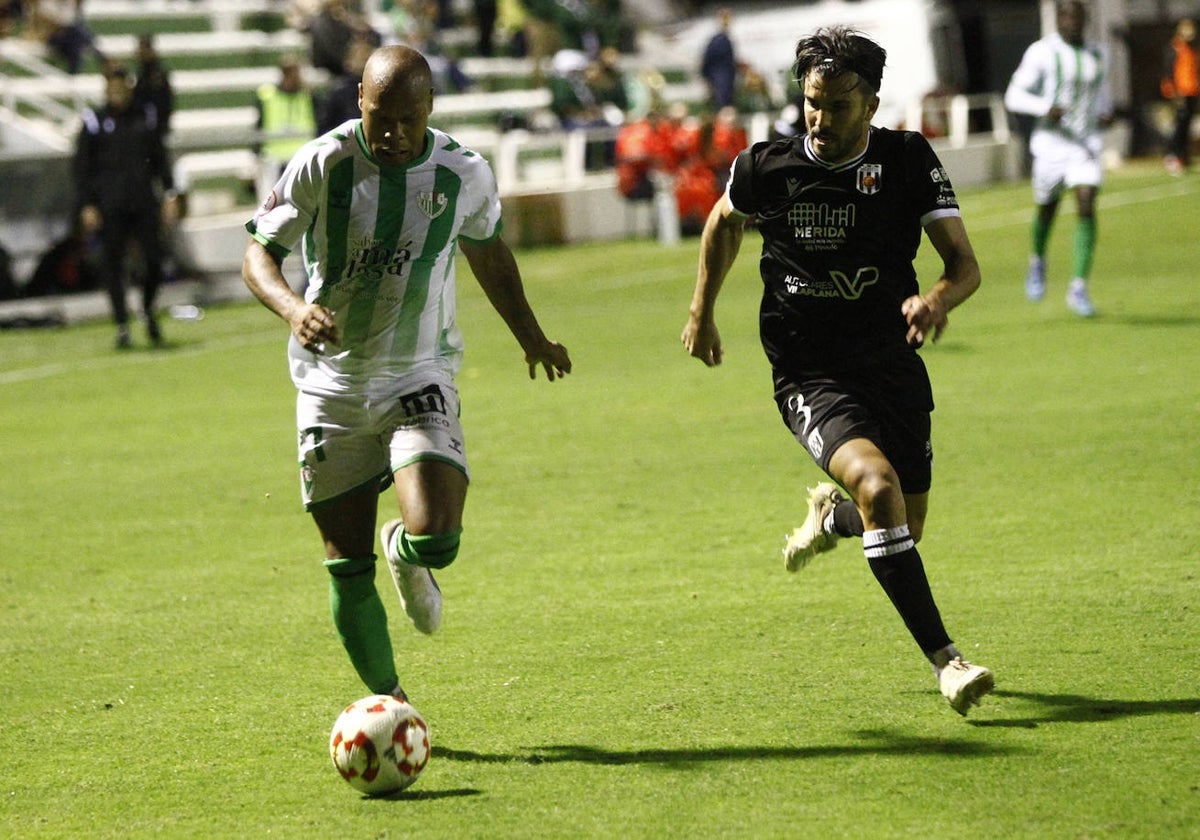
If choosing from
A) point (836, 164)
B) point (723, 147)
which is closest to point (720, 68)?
point (723, 147)

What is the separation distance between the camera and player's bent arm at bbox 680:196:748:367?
585 cm

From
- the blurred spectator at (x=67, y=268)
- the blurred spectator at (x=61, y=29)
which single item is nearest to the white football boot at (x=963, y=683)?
the blurred spectator at (x=67, y=268)

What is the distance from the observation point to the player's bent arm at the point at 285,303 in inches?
191

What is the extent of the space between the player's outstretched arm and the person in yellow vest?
1479 cm

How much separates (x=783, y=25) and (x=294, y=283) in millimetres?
17901

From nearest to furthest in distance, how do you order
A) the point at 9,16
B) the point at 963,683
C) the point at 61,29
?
the point at 963,683
the point at 61,29
the point at 9,16

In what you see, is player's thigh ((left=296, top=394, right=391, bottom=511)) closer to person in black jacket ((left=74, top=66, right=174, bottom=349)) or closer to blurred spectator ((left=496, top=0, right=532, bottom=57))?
person in black jacket ((left=74, top=66, right=174, bottom=349))

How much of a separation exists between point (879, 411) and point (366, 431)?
161cm

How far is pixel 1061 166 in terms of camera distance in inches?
563

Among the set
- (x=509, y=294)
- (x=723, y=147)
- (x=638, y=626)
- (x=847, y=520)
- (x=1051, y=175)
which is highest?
(x=509, y=294)

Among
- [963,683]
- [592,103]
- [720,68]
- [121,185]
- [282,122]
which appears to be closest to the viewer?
[963,683]

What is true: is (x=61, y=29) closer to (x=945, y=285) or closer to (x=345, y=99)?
(x=345, y=99)

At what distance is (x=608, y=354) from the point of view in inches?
553

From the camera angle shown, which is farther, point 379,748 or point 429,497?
point 429,497
